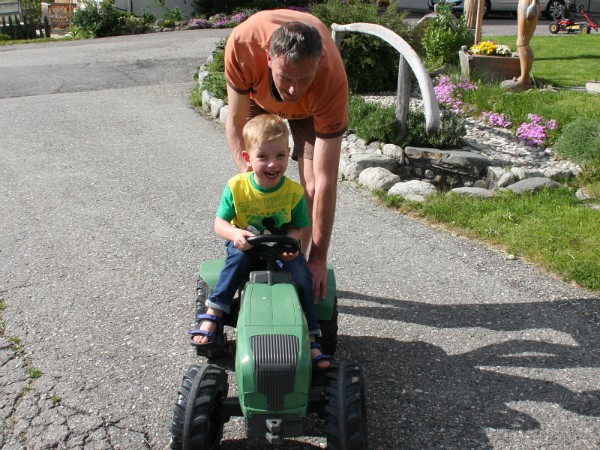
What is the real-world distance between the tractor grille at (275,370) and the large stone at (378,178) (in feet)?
13.0

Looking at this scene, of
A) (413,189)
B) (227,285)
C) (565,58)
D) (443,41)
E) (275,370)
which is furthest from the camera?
(565,58)

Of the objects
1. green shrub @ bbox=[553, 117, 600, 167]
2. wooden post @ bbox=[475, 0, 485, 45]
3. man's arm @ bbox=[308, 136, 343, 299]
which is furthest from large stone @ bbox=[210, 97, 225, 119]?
man's arm @ bbox=[308, 136, 343, 299]

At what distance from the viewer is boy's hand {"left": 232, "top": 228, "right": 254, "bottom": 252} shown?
3.32 m

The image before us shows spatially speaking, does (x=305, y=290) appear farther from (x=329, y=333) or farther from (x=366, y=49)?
(x=366, y=49)

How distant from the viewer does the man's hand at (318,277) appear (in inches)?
143

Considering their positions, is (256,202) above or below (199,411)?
above

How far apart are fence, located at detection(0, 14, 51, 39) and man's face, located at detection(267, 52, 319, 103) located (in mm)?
19215

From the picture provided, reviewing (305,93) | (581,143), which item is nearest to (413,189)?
(581,143)

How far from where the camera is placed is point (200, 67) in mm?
12539

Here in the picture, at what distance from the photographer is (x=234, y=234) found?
341 cm

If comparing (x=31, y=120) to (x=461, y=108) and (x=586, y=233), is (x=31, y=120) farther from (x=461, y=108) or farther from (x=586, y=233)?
(x=586, y=233)

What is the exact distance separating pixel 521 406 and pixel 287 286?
52.9 inches

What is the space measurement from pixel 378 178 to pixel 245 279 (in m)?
3.42

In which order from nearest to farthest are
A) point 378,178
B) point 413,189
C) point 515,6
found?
point 413,189 → point 378,178 → point 515,6
